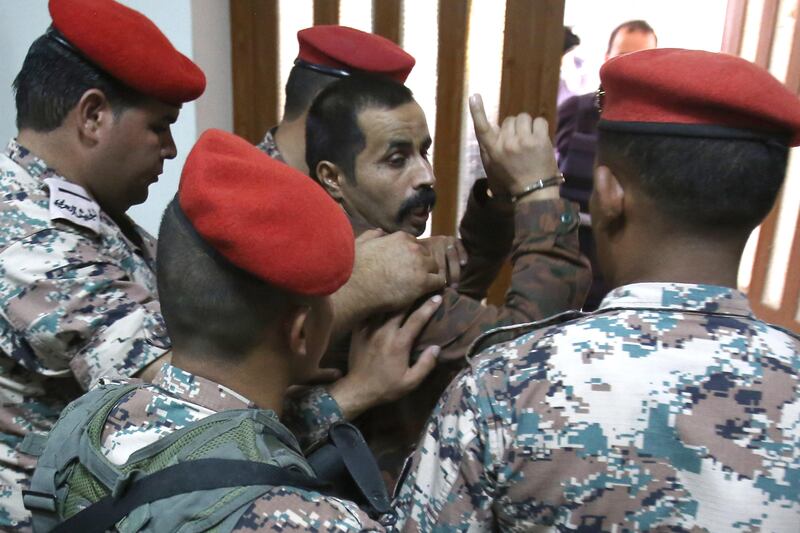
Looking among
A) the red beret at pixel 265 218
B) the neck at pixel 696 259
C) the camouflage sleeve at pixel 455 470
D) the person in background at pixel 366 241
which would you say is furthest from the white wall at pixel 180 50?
the neck at pixel 696 259

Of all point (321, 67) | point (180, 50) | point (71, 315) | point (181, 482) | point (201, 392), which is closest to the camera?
point (181, 482)

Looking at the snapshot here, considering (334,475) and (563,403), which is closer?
(563,403)

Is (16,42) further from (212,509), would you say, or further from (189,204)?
(212,509)

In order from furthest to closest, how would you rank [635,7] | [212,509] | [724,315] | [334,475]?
[635,7] < [334,475] < [724,315] < [212,509]

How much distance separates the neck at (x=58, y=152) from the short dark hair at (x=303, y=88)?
783mm

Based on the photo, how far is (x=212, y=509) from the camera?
653mm

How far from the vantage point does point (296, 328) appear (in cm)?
82

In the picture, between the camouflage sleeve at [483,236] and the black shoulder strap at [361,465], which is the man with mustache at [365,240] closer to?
the camouflage sleeve at [483,236]

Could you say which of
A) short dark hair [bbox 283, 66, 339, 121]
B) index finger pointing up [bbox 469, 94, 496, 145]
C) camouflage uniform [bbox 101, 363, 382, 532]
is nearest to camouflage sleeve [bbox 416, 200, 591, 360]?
index finger pointing up [bbox 469, 94, 496, 145]

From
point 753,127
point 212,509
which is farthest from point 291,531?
point 753,127

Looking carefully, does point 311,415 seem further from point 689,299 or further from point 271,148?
point 271,148

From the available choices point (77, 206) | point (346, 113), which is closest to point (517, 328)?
point (346, 113)

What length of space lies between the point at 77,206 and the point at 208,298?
0.51 meters

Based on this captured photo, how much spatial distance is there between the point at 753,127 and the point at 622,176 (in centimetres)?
14
